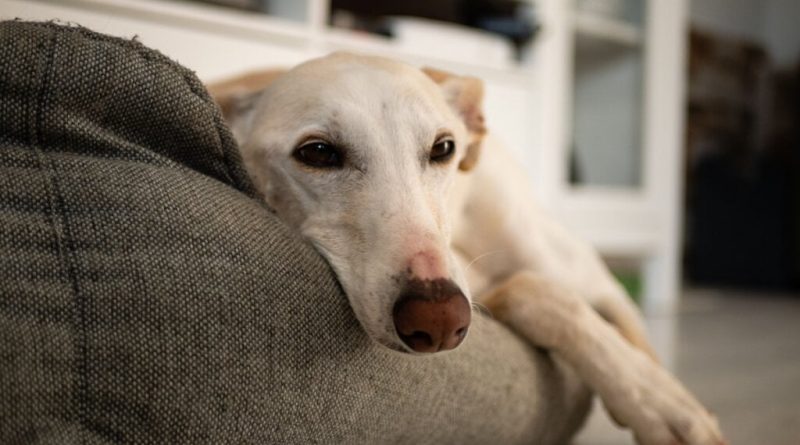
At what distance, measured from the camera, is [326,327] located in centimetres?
77

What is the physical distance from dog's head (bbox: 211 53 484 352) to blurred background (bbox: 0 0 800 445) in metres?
0.61

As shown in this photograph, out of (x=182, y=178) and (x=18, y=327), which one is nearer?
(x=18, y=327)

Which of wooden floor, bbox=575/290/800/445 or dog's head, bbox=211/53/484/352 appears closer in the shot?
dog's head, bbox=211/53/484/352

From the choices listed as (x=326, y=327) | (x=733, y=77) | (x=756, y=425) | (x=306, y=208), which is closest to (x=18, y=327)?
(x=326, y=327)

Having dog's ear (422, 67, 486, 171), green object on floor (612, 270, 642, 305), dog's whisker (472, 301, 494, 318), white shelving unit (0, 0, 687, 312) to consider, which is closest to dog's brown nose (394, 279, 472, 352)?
dog's whisker (472, 301, 494, 318)

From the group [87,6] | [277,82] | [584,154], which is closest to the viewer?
[277,82]

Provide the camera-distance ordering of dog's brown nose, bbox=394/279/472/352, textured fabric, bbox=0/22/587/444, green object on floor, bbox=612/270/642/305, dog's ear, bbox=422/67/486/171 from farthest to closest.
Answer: green object on floor, bbox=612/270/642/305 → dog's ear, bbox=422/67/486/171 → dog's brown nose, bbox=394/279/472/352 → textured fabric, bbox=0/22/587/444

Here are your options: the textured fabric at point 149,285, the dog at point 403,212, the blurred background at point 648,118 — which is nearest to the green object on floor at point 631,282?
the blurred background at point 648,118

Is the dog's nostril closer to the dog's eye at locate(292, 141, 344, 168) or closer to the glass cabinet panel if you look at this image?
the dog's eye at locate(292, 141, 344, 168)

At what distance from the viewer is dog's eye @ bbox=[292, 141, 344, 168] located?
1.01m

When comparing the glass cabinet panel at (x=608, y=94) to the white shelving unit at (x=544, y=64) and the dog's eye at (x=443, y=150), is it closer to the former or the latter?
the white shelving unit at (x=544, y=64)

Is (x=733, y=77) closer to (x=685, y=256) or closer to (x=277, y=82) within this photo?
(x=685, y=256)

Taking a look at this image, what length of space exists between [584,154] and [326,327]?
2.81 meters

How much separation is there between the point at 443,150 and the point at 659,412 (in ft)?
1.55
